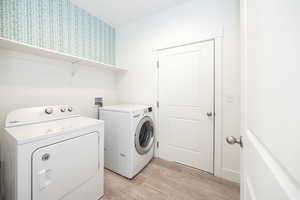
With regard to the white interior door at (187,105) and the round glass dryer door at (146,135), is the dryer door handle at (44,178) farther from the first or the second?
the white interior door at (187,105)

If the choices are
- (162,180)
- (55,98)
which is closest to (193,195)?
(162,180)

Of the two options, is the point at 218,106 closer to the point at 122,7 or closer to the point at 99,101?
the point at 99,101

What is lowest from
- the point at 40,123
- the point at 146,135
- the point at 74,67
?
the point at 146,135

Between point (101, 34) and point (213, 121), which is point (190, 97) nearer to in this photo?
point (213, 121)

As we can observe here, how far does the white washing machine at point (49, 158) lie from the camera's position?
0.86 meters

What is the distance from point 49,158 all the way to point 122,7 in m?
2.36

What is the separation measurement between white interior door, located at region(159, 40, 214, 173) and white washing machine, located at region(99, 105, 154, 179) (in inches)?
16.7

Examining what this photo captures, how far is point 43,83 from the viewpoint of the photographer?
1.64 metres

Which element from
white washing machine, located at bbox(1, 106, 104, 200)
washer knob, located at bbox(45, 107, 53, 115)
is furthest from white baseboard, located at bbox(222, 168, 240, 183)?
washer knob, located at bbox(45, 107, 53, 115)

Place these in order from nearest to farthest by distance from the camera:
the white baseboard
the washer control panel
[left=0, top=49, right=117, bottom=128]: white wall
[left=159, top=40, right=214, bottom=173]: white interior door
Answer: the washer control panel
[left=0, top=49, right=117, bottom=128]: white wall
the white baseboard
[left=159, top=40, right=214, bottom=173]: white interior door

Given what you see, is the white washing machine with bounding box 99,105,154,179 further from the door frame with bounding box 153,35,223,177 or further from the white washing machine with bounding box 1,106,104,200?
the door frame with bounding box 153,35,223,177

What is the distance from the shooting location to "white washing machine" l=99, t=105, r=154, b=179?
170 centimetres

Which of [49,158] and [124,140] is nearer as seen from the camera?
[49,158]

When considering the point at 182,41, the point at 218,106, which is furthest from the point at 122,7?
the point at 218,106
